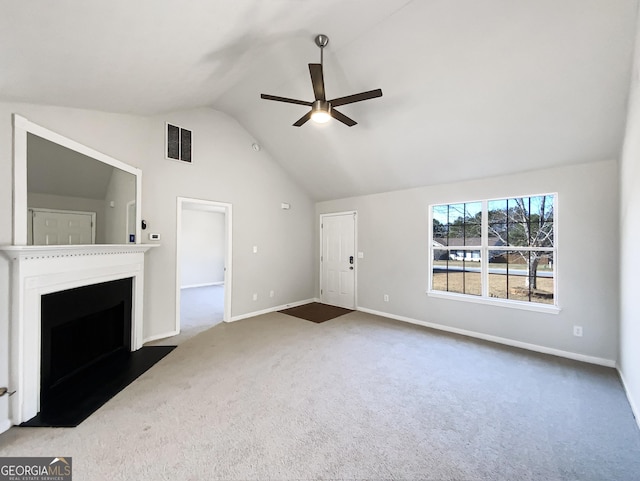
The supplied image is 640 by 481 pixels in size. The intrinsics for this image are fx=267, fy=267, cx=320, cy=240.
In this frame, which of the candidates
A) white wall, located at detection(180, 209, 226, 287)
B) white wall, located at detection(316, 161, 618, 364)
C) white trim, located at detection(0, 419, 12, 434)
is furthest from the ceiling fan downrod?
white wall, located at detection(180, 209, 226, 287)

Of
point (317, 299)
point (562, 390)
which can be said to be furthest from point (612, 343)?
point (317, 299)

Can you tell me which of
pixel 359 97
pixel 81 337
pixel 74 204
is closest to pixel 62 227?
pixel 74 204

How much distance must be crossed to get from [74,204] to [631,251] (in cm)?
503

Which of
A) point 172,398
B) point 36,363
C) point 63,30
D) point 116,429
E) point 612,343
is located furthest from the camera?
point 612,343

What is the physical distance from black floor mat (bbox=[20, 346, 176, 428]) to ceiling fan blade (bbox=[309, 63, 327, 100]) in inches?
132

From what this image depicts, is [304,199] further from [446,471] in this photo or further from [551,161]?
[446,471]

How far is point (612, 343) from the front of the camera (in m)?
3.01

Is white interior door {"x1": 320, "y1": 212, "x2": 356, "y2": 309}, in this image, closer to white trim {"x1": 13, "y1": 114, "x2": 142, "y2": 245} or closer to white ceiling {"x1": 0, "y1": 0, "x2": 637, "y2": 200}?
white ceiling {"x1": 0, "y1": 0, "x2": 637, "y2": 200}

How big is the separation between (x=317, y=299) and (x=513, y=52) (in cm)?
516

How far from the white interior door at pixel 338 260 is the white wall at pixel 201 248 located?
3501 mm

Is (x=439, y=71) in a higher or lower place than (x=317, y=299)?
higher

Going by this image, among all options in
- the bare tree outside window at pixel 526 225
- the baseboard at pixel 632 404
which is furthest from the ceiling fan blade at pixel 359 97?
the baseboard at pixel 632 404

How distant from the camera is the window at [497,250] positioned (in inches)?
140

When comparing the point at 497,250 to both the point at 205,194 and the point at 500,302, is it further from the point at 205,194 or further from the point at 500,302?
the point at 205,194
